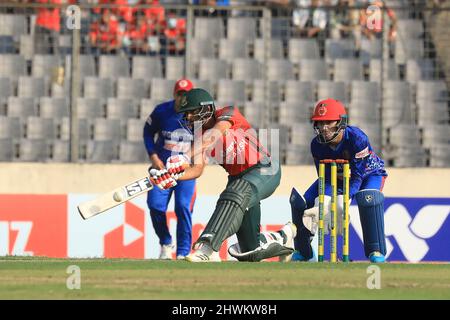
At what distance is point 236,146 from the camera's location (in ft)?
39.6

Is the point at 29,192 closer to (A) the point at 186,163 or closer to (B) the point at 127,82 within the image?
(B) the point at 127,82

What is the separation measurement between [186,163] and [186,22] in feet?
22.0

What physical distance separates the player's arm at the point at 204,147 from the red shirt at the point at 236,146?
0.07 meters

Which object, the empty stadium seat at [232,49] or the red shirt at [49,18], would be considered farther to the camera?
the empty stadium seat at [232,49]

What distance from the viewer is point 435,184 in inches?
703

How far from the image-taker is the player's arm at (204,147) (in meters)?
11.8

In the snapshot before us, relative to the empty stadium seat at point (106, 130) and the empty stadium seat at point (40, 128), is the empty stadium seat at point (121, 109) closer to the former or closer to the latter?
the empty stadium seat at point (106, 130)

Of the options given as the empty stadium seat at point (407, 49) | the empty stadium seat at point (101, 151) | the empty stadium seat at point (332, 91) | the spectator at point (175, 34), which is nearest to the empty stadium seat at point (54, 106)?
the empty stadium seat at point (101, 151)

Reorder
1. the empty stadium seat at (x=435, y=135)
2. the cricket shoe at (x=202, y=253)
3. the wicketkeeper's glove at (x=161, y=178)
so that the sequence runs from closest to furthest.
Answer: the wicketkeeper's glove at (x=161, y=178) → the cricket shoe at (x=202, y=253) → the empty stadium seat at (x=435, y=135)

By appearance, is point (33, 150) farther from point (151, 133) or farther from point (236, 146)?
point (236, 146)

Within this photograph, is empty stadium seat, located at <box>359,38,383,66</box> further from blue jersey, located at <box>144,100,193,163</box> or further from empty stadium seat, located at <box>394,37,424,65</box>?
blue jersey, located at <box>144,100,193,163</box>

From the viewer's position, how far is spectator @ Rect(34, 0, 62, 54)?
18.6 meters

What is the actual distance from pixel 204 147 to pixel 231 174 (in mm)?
665
